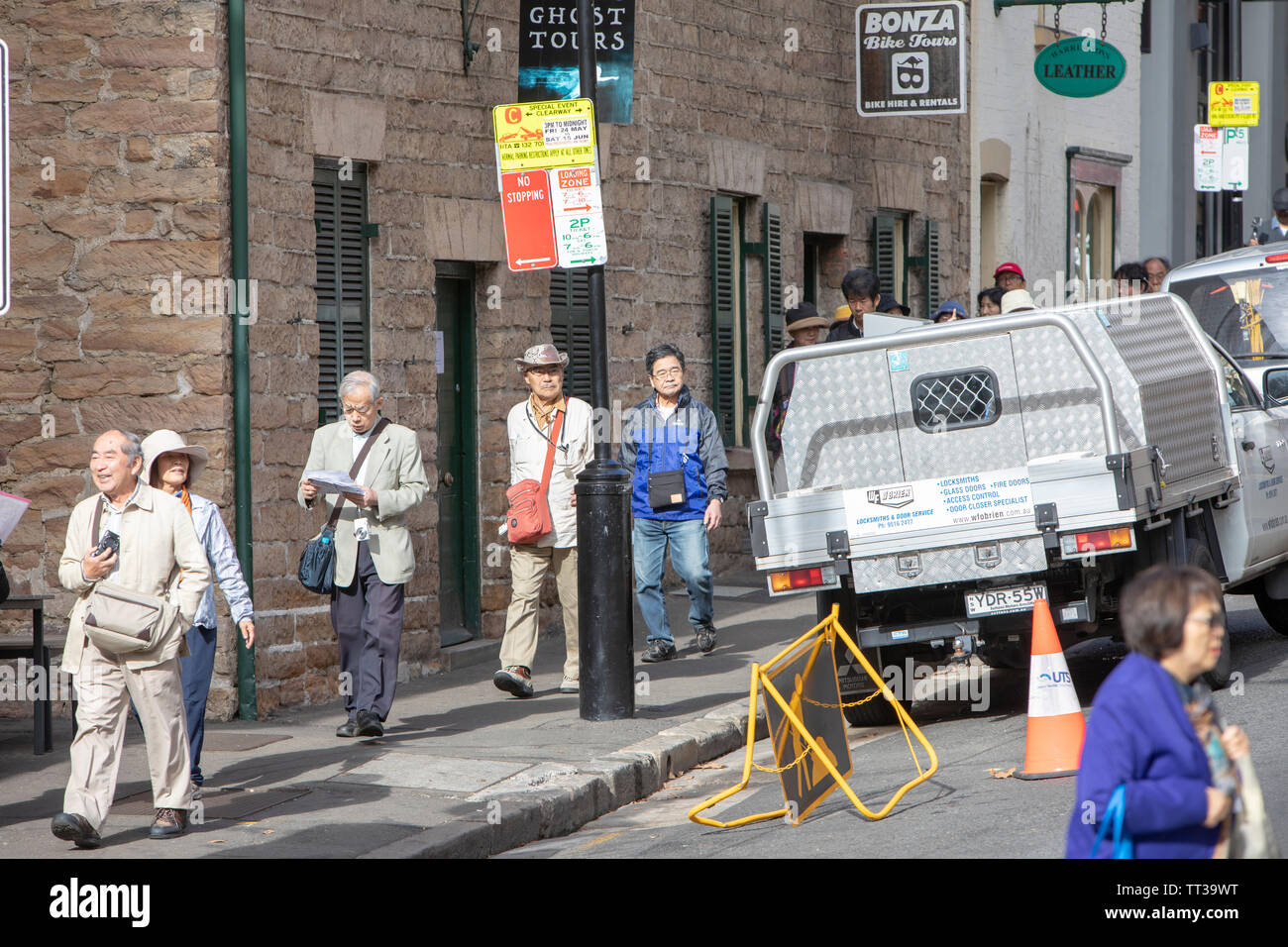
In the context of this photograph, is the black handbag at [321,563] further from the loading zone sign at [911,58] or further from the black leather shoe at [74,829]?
the loading zone sign at [911,58]

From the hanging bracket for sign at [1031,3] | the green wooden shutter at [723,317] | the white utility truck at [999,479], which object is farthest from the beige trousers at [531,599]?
the hanging bracket for sign at [1031,3]

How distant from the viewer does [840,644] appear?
Answer: 9.71m

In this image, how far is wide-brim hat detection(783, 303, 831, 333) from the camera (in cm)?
1329

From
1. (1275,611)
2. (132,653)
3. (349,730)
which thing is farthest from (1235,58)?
(132,653)

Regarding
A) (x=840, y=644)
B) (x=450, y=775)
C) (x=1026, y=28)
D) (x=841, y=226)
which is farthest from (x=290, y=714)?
(x=1026, y=28)

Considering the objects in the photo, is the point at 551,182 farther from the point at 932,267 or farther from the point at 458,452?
the point at 932,267

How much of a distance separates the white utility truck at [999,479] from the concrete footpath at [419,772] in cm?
117

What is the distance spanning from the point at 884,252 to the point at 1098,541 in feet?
33.0

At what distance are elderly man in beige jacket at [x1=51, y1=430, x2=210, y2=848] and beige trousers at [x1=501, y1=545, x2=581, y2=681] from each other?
10.3 ft

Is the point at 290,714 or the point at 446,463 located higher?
the point at 446,463

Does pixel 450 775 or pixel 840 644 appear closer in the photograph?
pixel 450 775

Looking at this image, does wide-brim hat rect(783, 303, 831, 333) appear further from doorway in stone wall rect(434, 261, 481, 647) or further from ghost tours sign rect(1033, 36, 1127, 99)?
ghost tours sign rect(1033, 36, 1127, 99)

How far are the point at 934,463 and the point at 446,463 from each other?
4015 millimetres

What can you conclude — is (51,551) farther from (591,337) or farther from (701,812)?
(701,812)
